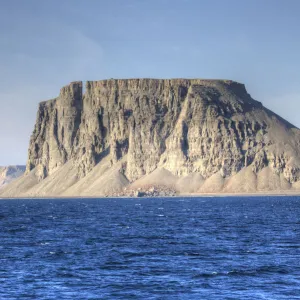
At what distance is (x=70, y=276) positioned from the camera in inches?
2015

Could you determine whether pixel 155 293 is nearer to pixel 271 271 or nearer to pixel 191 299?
pixel 191 299

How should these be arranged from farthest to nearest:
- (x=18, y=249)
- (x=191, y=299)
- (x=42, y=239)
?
(x=42, y=239)
(x=18, y=249)
(x=191, y=299)

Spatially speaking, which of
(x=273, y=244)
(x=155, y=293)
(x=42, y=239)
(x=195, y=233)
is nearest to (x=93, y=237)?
(x=42, y=239)

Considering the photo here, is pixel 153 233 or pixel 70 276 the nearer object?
pixel 70 276

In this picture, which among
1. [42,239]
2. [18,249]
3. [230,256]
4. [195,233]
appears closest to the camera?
[230,256]

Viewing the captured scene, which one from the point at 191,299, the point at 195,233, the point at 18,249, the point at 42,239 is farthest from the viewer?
the point at 195,233

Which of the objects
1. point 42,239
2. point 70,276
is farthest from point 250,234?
point 70,276

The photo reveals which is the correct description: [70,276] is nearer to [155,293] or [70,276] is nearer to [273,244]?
[155,293]

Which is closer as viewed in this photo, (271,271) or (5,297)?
(5,297)

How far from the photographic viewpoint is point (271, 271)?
5266cm

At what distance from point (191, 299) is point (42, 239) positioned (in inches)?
1545

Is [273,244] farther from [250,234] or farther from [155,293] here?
[155,293]

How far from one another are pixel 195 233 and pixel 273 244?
1657cm

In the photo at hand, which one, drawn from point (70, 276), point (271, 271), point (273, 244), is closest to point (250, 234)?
point (273, 244)
